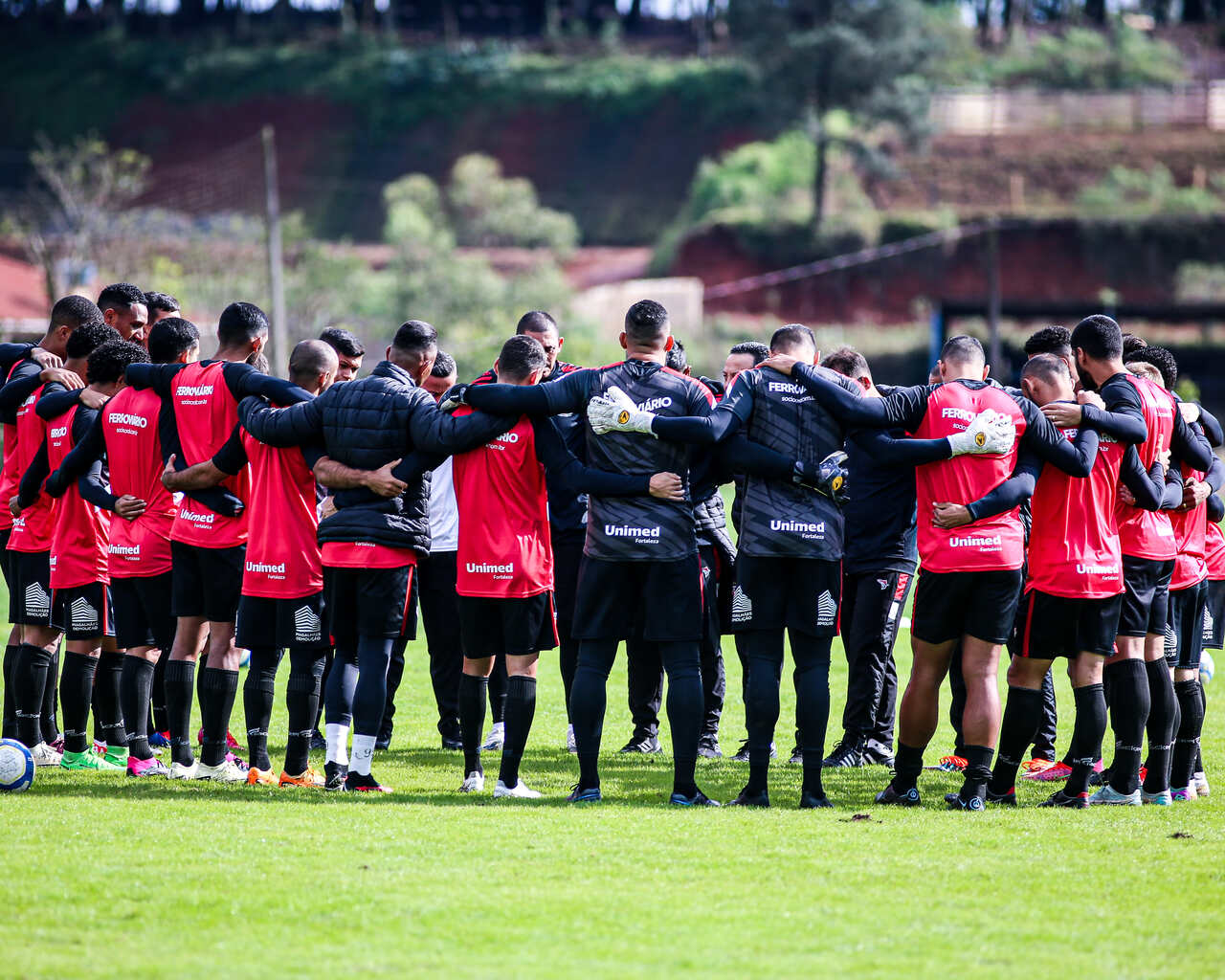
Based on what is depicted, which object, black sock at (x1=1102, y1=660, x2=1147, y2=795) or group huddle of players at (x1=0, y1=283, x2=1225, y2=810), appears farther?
black sock at (x1=1102, y1=660, x2=1147, y2=795)

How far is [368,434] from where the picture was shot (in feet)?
24.9

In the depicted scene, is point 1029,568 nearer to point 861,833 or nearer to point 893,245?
point 861,833

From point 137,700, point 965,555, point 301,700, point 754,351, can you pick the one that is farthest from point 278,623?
point 965,555

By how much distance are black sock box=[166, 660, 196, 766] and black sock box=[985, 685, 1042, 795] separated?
14.3ft

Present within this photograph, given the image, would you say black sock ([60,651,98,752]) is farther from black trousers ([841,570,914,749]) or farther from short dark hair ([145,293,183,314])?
black trousers ([841,570,914,749])

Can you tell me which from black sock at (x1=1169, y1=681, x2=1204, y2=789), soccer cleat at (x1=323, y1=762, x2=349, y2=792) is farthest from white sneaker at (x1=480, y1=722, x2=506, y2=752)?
black sock at (x1=1169, y1=681, x2=1204, y2=789)

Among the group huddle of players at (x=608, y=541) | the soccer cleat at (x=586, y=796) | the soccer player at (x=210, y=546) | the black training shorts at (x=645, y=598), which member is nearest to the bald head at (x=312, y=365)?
the group huddle of players at (x=608, y=541)

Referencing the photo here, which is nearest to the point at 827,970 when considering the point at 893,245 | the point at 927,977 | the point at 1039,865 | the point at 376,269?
the point at 927,977

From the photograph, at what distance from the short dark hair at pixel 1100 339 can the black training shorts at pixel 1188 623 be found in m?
1.45

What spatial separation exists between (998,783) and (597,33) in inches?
2569

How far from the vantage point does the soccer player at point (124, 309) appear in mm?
9117

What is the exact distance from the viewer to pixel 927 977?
481cm

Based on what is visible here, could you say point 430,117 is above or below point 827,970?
above

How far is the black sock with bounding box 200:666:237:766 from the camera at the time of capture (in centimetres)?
779
